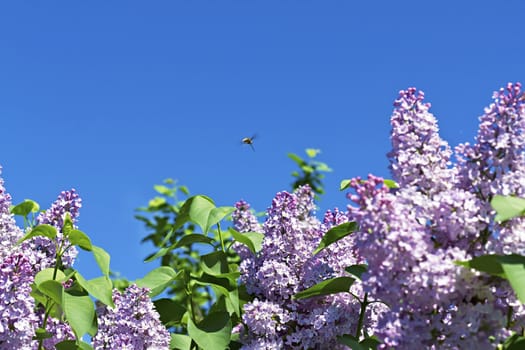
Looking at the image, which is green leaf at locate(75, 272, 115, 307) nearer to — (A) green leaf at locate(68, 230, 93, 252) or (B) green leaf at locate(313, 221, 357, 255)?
(A) green leaf at locate(68, 230, 93, 252)

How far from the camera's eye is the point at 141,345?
305cm

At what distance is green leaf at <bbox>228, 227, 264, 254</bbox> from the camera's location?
3354mm

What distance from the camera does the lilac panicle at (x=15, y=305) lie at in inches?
113

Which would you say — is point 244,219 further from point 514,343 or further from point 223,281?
point 514,343

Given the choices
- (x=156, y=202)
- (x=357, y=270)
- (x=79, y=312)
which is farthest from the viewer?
(x=156, y=202)

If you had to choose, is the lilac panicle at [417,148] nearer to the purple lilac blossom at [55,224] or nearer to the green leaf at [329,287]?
the green leaf at [329,287]

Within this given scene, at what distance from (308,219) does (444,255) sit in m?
1.50

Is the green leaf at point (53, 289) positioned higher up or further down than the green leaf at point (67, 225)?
further down

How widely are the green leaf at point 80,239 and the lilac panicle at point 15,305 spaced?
241 mm

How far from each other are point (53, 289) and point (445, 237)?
150cm

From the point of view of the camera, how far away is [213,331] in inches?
123

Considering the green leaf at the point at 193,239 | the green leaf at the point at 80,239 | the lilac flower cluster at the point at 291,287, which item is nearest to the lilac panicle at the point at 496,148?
the lilac flower cluster at the point at 291,287

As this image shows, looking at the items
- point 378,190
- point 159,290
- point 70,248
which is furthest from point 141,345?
point 378,190

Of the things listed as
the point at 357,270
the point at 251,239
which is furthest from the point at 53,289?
the point at 357,270
